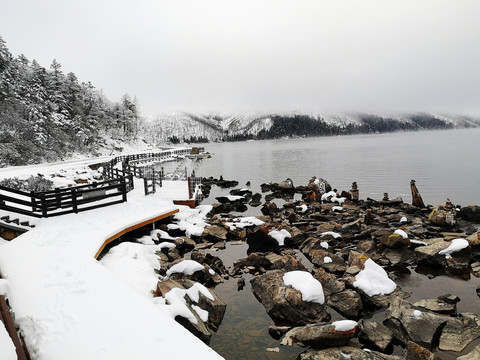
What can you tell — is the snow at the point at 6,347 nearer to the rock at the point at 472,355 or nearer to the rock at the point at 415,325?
the rock at the point at 415,325

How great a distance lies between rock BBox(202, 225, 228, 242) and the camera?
52.2ft

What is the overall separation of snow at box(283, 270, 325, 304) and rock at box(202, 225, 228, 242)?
23.0 ft

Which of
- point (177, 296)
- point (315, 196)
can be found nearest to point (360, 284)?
point (177, 296)

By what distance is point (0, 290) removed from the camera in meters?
5.76

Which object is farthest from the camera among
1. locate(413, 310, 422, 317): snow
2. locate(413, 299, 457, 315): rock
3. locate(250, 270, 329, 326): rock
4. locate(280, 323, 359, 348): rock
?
locate(413, 299, 457, 315): rock

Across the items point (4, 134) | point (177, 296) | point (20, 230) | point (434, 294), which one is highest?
point (4, 134)

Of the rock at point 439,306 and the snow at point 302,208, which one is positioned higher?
the snow at point 302,208

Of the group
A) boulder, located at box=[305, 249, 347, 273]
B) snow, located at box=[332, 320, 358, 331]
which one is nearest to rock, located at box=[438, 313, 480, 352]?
snow, located at box=[332, 320, 358, 331]

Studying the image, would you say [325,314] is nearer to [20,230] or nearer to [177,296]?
[177,296]

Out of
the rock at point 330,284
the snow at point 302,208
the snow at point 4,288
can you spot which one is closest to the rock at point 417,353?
the rock at point 330,284

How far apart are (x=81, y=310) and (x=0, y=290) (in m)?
1.55

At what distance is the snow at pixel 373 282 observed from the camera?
977 centimetres

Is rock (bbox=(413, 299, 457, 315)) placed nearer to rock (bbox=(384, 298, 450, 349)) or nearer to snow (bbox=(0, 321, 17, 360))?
rock (bbox=(384, 298, 450, 349))

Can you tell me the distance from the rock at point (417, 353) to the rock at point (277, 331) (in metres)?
2.85
